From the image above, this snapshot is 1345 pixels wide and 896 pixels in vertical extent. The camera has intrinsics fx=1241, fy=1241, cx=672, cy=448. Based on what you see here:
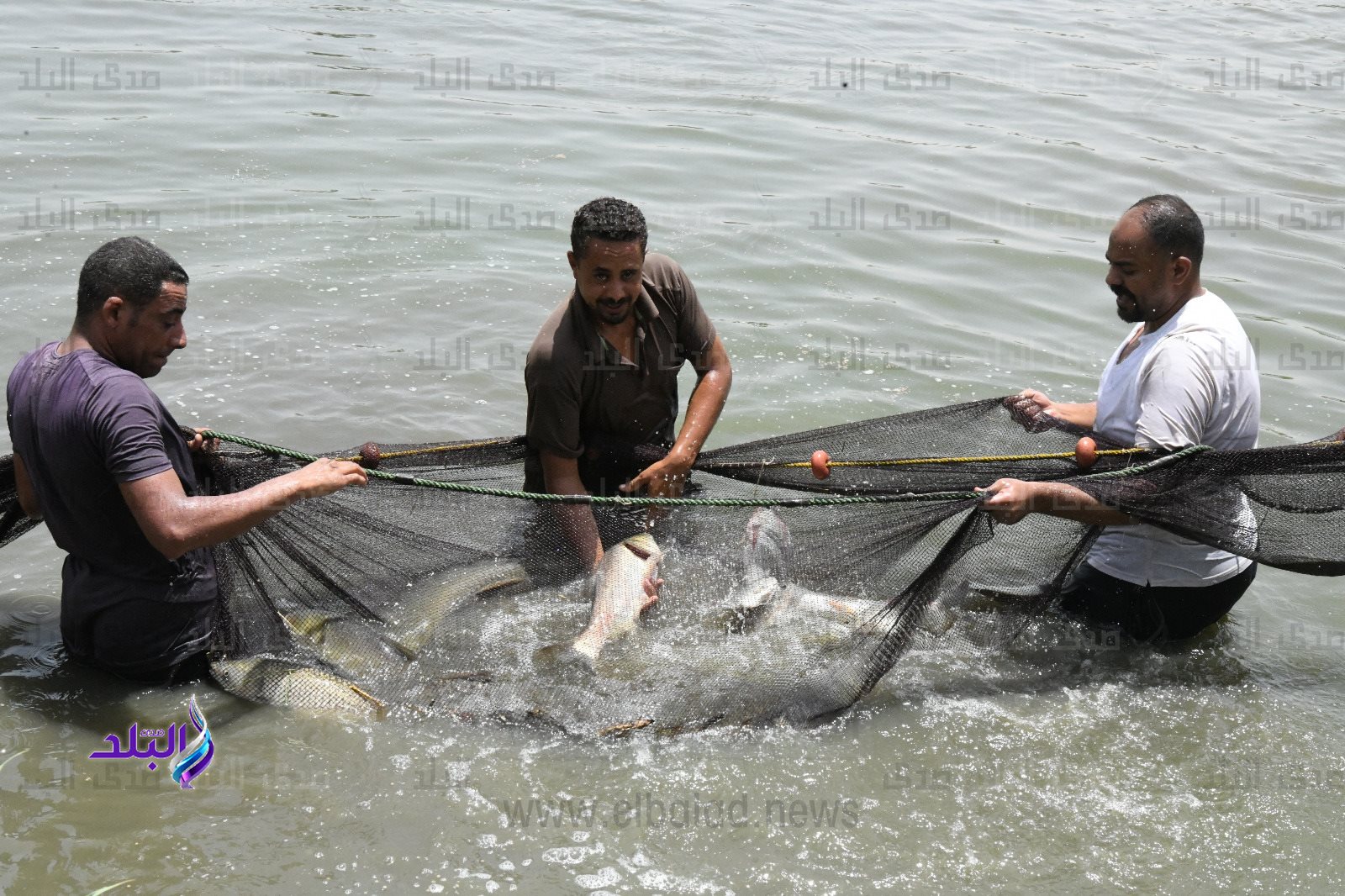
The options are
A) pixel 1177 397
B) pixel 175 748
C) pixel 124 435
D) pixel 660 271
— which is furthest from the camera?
pixel 660 271

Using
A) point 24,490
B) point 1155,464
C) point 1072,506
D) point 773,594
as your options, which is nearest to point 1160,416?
point 1155,464

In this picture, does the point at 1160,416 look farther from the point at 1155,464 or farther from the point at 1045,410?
the point at 1045,410

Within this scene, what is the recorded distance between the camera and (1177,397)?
459 centimetres

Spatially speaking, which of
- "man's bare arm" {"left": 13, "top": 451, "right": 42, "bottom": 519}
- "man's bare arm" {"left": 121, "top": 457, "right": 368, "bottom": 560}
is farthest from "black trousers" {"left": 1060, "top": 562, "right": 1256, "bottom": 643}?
"man's bare arm" {"left": 13, "top": 451, "right": 42, "bottom": 519}

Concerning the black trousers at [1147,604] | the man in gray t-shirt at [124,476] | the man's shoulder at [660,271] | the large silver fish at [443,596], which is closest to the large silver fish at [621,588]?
the large silver fish at [443,596]

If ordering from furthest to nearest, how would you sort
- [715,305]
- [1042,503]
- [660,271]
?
1. [715,305]
2. [660,271]
3. [1042,503]

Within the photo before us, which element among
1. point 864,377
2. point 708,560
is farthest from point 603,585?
point 864,377

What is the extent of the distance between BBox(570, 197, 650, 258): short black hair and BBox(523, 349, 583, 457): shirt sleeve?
493mm

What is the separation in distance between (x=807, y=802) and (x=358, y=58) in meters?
10.8

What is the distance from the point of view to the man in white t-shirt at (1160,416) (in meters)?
4.54

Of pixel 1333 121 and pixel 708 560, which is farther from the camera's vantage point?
pixel 1333 121

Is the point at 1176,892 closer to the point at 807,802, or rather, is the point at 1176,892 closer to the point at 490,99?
the point at 807,802

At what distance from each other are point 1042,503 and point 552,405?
6.29 ft

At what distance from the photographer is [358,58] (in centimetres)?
1296
